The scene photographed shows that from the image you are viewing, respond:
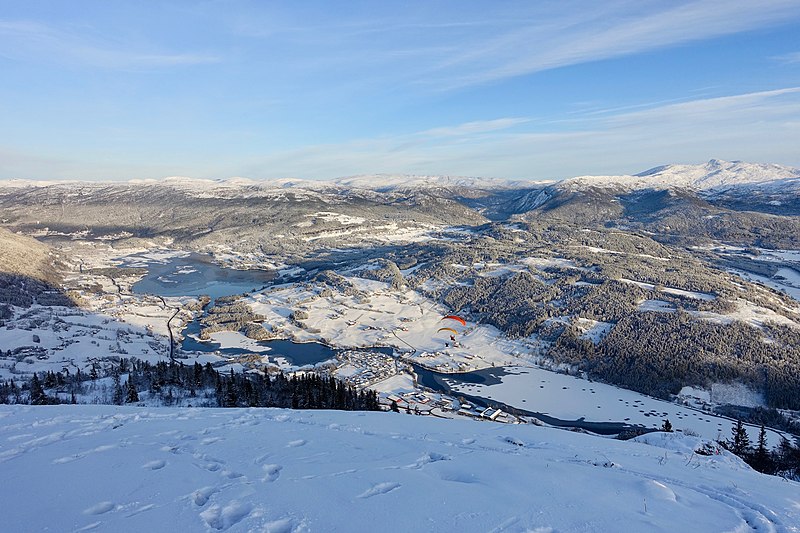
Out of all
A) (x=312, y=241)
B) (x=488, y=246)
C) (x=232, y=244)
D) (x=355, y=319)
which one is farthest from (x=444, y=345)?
(x=232, y=244)

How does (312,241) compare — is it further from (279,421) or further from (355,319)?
(279,421)

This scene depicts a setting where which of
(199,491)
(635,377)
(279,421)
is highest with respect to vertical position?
(199,491)

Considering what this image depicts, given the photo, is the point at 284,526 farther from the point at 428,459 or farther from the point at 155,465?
the point at 428,459

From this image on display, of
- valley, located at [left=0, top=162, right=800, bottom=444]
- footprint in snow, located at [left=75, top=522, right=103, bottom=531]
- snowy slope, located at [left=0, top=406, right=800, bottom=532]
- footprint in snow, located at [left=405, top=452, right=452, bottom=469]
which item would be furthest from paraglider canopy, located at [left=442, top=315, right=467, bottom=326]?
footprint in snow, located at [left=75, top=522, right=103, bottom=531]

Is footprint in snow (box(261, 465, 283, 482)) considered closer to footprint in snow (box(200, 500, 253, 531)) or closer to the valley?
footprint in snow (box(200, 500, 253, 531))

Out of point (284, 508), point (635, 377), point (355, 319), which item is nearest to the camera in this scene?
point (284, 508)

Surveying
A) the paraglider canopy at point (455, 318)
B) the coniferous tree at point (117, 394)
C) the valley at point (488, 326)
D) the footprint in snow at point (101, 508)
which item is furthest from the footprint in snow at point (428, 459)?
the paraglider canopy at point (455, 318)

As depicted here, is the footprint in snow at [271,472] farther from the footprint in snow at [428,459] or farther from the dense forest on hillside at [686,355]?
the dense forest on hillside at [686,355]
